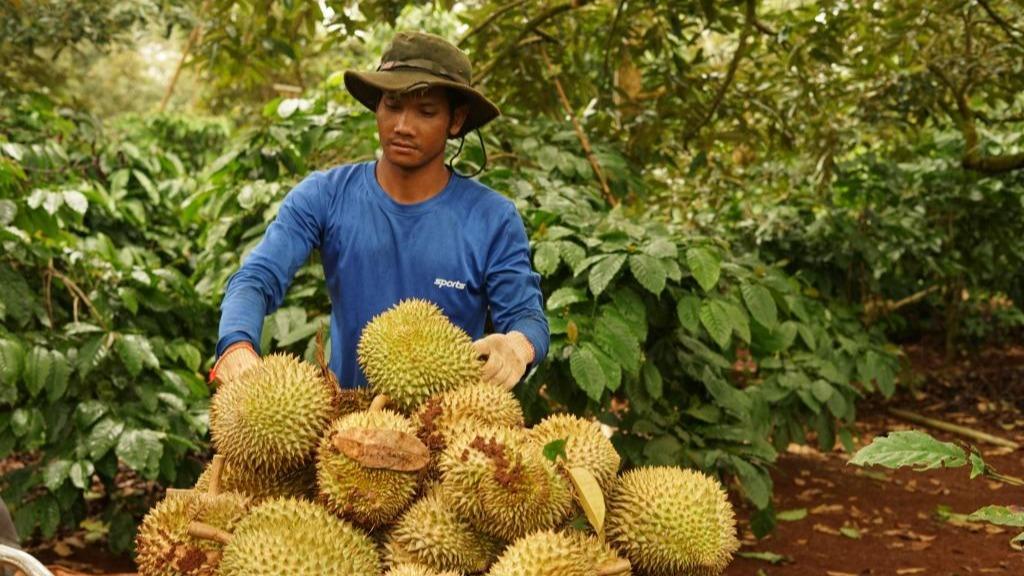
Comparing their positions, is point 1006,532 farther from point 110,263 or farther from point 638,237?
point 110,263

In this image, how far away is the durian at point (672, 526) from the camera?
1475mm

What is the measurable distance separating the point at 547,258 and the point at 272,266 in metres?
1.24

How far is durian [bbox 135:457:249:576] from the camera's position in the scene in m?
1.45

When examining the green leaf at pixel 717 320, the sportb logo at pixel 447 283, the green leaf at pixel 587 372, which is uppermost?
the sportb logo at pixel 447 283

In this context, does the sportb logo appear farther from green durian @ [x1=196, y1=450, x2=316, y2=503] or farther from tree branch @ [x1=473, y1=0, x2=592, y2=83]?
tree branch @ [x1=473, y1=0, x2=592, y2=83]

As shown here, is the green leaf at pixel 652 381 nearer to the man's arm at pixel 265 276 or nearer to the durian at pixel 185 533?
the man's arm at pixel 265 276

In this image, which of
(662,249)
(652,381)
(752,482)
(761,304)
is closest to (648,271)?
(662,249)

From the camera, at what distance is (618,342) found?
304cm

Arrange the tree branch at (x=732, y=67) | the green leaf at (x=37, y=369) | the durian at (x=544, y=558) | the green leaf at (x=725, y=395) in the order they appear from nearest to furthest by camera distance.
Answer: the durian at (x=544, y=558) < the green leaf at (x=37, y=369) < the green leaf at (x=725, y=395) < the tree branch at (x=732, y=67)

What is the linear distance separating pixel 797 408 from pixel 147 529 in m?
3.24

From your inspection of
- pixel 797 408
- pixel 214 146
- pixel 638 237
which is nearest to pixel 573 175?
pixel 638 237

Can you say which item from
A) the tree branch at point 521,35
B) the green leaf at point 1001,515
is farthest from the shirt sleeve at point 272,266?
the tree branch at point 521,35

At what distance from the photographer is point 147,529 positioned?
59.9 inches

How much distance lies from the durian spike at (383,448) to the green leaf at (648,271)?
1672 mm
